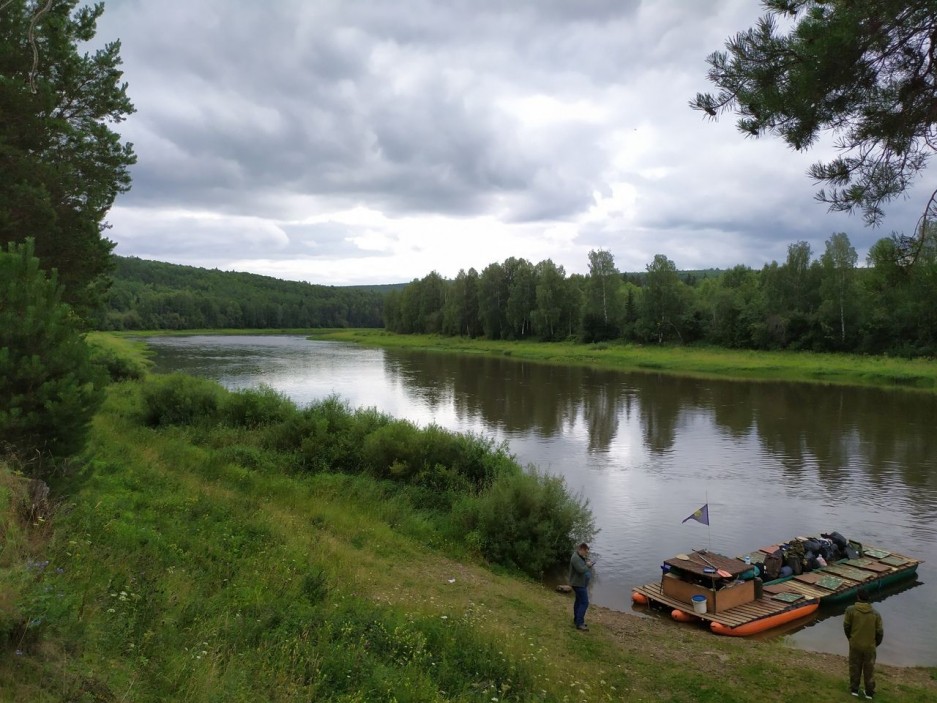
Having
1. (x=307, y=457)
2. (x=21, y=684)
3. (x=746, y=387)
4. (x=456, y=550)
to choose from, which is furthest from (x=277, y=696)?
(x=746, y=387)

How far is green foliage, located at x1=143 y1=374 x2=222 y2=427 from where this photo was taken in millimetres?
23922

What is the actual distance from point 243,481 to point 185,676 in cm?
1175

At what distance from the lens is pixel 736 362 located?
60688 mm

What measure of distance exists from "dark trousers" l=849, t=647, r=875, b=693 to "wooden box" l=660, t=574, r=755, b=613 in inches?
136

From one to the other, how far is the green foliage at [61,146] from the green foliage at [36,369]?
726 cm

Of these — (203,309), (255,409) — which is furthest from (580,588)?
(203,309)

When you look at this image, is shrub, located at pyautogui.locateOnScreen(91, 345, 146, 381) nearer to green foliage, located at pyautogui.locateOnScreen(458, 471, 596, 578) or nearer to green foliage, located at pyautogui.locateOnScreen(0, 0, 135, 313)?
green foliage, located at pyautogui.locateOnScreen(0, 0, 135, 313)

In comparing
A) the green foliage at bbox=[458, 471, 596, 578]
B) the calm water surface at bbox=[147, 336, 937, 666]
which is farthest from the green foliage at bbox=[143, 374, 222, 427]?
the green foliage at bbox=[458, 471, 596, 578]

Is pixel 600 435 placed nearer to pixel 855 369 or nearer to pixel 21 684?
pixel 21 684

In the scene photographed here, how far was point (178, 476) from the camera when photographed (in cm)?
1530

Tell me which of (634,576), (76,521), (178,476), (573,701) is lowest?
(634,576)

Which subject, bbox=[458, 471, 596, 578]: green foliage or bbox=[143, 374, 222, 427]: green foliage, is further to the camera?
bbox=[143, 374, 222, 427]: green foliage

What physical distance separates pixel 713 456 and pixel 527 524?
44.9ft

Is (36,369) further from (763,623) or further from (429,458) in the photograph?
(763,623)
